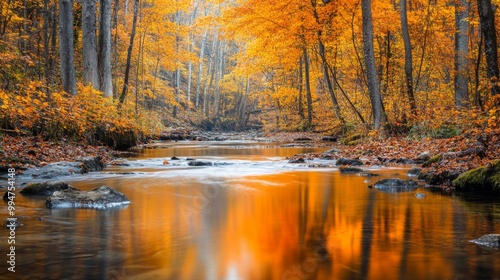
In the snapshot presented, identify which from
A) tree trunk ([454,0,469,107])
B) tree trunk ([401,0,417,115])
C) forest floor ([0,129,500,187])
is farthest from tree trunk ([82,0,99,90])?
tree trunk ([454,0,469,107])

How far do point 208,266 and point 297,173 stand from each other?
22.7ft

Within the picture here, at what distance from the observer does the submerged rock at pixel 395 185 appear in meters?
7.30

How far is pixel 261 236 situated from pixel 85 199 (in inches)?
109

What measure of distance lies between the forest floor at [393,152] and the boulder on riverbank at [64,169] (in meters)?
0.29

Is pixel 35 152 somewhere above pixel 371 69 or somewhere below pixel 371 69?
below

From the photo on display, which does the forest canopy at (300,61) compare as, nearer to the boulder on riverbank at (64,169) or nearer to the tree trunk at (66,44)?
the tree trunk at (66,44)

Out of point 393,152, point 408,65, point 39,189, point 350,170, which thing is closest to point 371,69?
point 408,65

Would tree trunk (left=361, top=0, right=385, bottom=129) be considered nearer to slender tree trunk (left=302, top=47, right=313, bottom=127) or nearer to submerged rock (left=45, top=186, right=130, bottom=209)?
submerged rock (left=45, top=186, right=130, bottom=209)

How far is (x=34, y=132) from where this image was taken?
11.6 meters

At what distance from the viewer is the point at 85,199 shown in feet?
19.1

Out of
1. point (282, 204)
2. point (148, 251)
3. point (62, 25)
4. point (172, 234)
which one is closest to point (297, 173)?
point (282, 204)

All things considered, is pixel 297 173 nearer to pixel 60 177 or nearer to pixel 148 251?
pixel 60 177

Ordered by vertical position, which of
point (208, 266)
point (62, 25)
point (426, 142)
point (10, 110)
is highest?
point (62, 25)

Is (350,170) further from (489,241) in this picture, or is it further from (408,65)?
(408,65)
